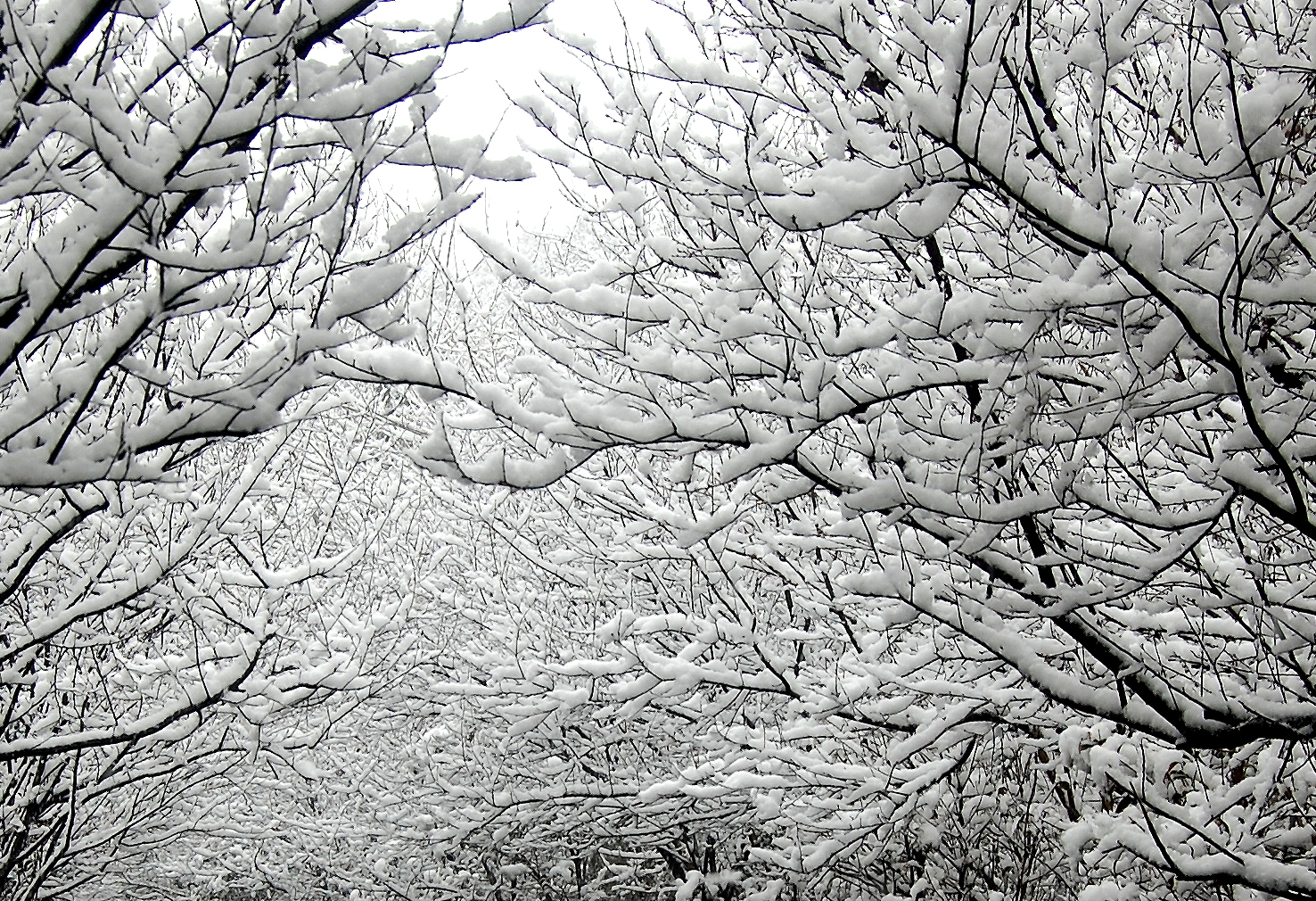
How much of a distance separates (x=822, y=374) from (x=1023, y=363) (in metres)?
0.56

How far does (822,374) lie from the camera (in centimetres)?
286

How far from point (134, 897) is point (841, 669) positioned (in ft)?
28.1

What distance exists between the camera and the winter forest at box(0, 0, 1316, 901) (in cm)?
235

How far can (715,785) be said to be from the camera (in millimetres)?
5316

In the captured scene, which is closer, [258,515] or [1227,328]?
[1227,328]

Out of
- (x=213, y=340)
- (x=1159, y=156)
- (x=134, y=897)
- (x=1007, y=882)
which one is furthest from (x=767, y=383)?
(x=134, y=897)

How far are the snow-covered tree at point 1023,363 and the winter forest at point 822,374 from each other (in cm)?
2

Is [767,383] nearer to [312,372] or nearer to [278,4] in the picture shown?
[312,372]

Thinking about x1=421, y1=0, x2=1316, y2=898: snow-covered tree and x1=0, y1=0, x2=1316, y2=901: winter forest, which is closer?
x1=0, y1=0, x2=1316, y2=901: winter forest

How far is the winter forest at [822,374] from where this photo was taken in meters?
2.35

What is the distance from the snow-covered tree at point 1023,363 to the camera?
253 cm

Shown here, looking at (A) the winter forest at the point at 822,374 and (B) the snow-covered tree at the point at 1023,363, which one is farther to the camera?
(B) the snow-covered tree at the point at 1023,363

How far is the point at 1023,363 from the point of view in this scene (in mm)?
2883

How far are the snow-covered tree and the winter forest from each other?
18 millimetres
